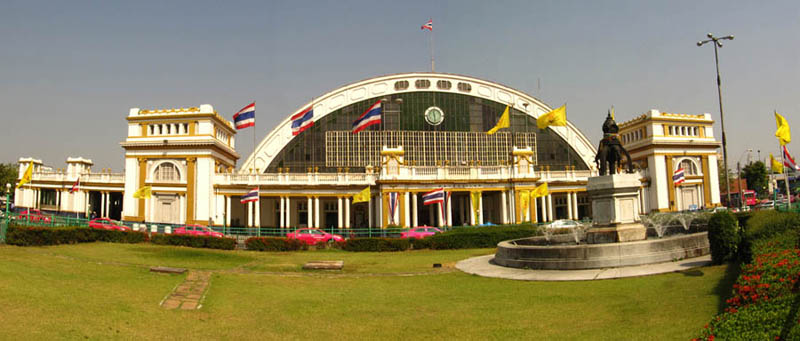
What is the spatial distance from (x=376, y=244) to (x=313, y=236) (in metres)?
6.52

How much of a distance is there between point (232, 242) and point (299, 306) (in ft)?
67.4

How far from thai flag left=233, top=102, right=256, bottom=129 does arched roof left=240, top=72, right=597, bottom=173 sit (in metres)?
13.3

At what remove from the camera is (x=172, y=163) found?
5534cm

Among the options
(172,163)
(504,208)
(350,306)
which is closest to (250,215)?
(172,163)

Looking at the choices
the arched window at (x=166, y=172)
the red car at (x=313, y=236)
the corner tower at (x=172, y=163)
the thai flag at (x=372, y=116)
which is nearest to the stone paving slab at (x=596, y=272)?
the red car at (x=313, y=236)

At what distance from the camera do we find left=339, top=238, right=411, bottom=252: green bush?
106 feet

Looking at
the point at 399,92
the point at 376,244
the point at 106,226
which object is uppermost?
the point at 399,92

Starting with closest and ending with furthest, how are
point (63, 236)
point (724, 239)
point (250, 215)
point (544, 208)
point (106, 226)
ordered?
point (724, 239)
point (63, 236)
point (106, 226)
point (250, 215)
point (544, 208)

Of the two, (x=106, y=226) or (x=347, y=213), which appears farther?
(x=347, y=213)

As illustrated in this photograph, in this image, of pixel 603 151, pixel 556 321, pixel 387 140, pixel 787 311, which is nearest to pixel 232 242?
pixel 603 151

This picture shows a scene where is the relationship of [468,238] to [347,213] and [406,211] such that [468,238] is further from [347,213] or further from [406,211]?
[347,213]

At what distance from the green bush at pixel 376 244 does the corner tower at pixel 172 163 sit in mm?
28162

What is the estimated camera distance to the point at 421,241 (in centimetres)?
3275

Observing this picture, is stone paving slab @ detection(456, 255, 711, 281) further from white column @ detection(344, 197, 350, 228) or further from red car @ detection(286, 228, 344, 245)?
white column @ detection(344, 197, 350, 228)
